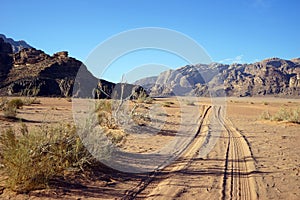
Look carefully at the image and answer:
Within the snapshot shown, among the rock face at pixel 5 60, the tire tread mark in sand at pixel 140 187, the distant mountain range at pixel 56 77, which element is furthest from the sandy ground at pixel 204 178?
the rock face at pixel 5 60

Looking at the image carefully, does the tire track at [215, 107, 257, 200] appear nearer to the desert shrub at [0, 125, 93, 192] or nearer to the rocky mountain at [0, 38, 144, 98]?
the desert shrub at [0, 125, 93, 192]

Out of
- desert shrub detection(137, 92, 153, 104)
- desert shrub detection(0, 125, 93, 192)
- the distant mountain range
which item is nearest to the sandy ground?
desert shrub detection(0, 125, 93, 192)

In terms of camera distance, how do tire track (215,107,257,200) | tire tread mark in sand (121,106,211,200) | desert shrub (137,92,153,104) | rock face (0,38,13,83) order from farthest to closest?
rock face (0,38,13,83) → desert shrub (137,92,153,104) → tire track (215,107,257,200) → tire tread mark in sand (121,106,211,200)

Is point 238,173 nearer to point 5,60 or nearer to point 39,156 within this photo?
point 39,156

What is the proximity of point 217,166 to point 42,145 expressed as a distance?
4378 mm

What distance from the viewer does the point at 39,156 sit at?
5.80 metres

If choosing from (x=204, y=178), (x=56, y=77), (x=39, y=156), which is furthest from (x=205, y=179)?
(x=56, y=77)

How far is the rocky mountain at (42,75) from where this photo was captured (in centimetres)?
4425

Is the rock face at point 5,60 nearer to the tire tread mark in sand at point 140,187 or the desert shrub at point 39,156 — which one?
the desert shrub at point 39,156

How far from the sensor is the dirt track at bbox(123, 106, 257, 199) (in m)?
5.65

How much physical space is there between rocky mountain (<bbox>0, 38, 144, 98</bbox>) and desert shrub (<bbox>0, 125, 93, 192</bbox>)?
34.6 metres

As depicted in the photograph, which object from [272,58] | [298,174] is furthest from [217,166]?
[272,58]

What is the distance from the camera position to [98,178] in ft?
20.7

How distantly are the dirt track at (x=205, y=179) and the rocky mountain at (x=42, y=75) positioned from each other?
33.3 metres
